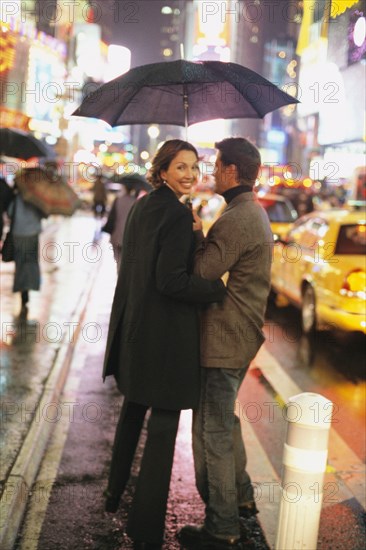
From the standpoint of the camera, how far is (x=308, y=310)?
993 cm

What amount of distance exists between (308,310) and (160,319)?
20.4 feet

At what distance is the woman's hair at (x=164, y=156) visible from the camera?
4051 mm

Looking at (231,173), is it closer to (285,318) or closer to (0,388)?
(0,388)

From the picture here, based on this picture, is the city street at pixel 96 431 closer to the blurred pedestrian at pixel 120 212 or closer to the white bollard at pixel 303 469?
the white bollard at pixel 303 469

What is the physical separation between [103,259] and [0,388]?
48.7ft

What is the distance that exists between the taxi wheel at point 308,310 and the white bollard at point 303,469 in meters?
6.17

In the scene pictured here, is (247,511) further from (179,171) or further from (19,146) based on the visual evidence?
(19,146)

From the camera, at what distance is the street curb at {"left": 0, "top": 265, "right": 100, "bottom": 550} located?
13.8 ft

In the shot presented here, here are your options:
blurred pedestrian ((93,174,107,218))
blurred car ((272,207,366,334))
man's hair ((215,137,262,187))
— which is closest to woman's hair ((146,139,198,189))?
man's hair ((215,137,262,187))

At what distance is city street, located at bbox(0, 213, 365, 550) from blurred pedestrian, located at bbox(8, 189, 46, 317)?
0.42m

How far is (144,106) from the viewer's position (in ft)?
16.0

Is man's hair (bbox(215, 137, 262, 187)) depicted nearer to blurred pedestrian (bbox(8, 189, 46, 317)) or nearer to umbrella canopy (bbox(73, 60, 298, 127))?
umbrella canopy (bbox(73, 60, 298, 127))

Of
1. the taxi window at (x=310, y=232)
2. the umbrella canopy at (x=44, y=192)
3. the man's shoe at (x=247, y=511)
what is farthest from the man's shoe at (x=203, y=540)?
the umbrella canopy at (x=44, y=192)

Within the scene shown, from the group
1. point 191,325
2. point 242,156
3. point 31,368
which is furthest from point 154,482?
point 31,368
